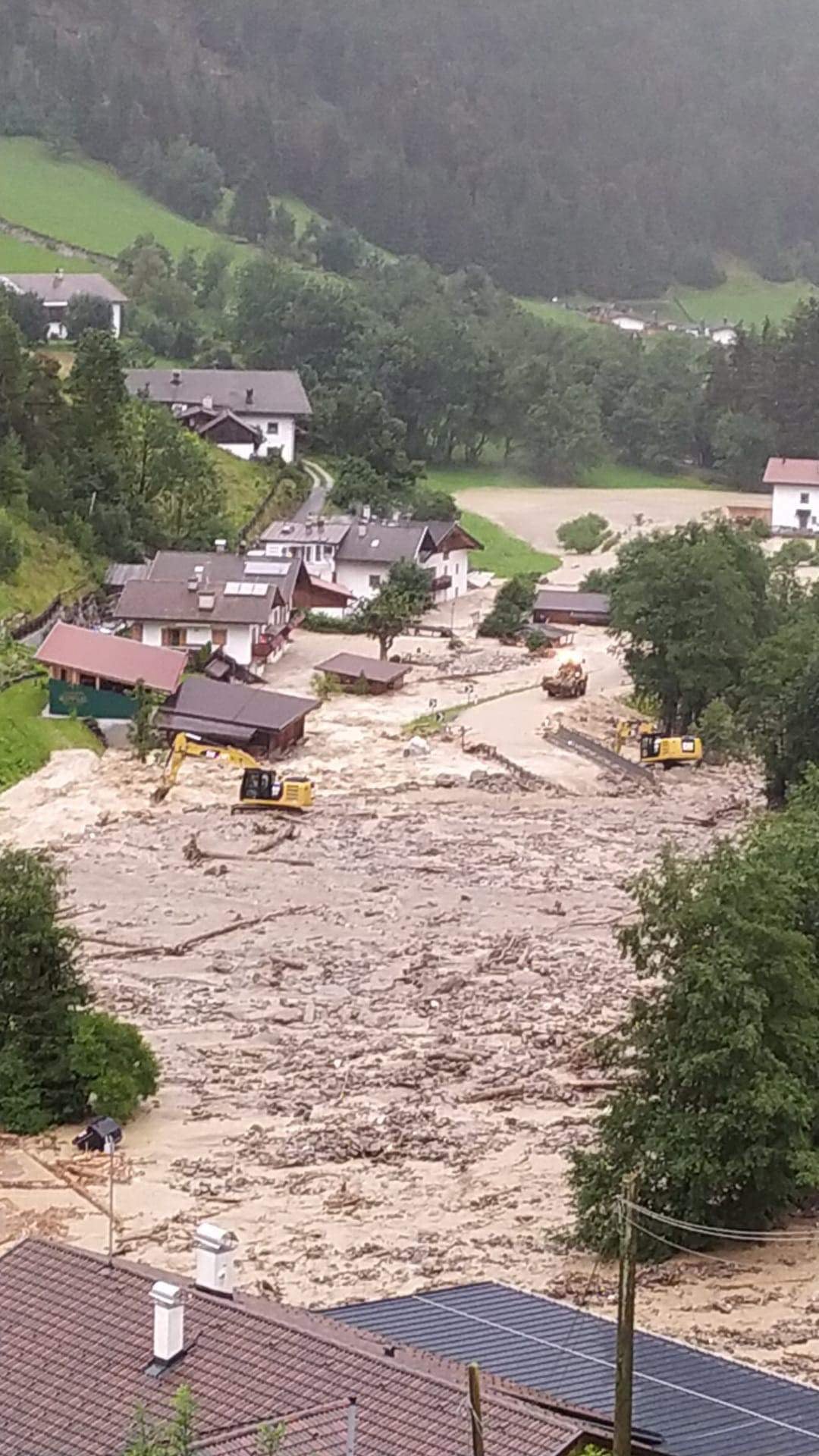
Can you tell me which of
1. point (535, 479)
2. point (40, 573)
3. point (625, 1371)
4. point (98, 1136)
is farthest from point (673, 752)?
point (535, 479)

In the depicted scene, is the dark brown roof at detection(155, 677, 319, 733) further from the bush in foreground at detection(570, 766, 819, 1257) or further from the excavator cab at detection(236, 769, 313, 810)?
the bush in foreground at detection(570, 766, 819, 1257)

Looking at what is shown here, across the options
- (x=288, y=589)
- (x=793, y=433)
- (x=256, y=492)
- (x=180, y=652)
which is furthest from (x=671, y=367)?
(x=180, y=652)

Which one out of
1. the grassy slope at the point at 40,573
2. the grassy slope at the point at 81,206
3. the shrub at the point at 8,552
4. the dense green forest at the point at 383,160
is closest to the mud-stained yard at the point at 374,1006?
the grassy slope at the point at 40,573

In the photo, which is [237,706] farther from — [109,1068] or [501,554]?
[501,554]

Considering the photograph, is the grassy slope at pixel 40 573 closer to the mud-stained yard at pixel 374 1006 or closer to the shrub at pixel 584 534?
A: the mud-stained yard at pixel 374 1006

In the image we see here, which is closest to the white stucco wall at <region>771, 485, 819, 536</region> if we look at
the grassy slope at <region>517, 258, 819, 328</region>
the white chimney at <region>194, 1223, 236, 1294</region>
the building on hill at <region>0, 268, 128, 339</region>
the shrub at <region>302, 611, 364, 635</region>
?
the shrub at <region>302, 611, 364, 635</region>

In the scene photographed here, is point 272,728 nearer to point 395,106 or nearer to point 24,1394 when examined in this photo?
point 24,1394
